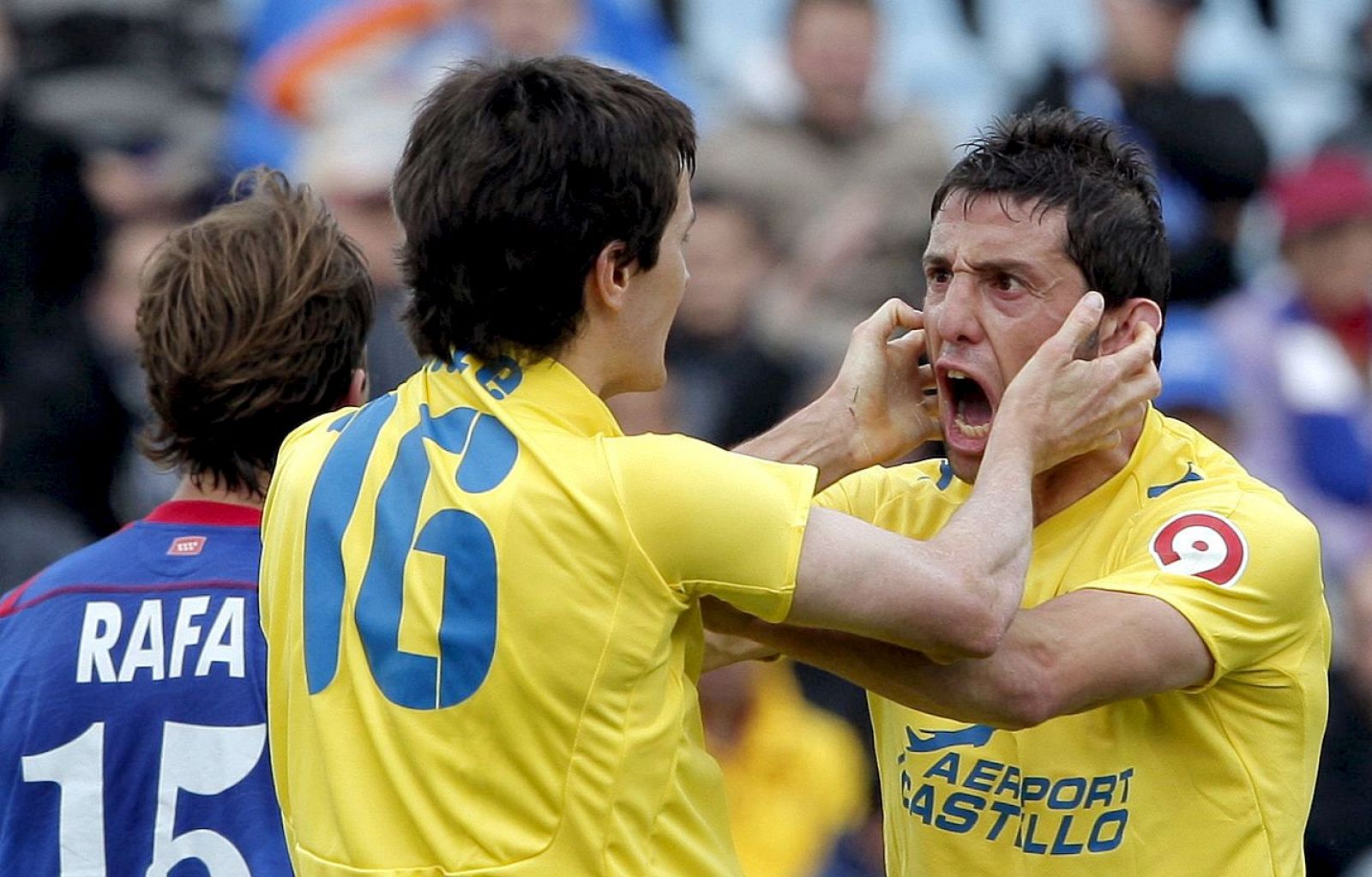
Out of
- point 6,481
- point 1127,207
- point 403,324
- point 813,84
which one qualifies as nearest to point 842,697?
point 813,84

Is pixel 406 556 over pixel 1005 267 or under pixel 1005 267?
under

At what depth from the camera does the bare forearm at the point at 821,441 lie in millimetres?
3359

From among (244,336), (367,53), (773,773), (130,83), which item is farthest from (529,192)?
(130,83)

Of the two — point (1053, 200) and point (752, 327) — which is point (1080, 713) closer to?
point (1053, 200)

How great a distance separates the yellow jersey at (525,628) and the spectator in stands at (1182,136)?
5.66 m

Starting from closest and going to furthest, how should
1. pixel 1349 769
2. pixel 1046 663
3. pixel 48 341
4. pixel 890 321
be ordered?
pixel 1046 663 → pixel 890 321 → pixel 1349 769 → pixel 48 341

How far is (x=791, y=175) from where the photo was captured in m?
7.75

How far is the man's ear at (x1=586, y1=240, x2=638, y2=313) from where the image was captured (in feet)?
8.68

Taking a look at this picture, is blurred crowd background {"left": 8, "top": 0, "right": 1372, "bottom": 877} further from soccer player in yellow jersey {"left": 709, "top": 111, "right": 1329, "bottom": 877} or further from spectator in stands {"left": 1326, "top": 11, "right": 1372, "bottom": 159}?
soccer player in yellow jersey {"left": 709, "top": 111, "right": 1329, "bottom": 877}

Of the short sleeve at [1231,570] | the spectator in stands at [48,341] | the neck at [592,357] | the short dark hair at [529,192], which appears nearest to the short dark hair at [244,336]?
the short dark hair at [529,192]

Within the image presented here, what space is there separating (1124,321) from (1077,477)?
27 cm

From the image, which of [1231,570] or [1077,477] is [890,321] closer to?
[1077,477]

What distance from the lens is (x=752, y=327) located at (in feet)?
24.9

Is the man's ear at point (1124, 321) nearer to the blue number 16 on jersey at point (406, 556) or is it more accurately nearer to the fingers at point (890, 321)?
the fingers at point (890, 321)
